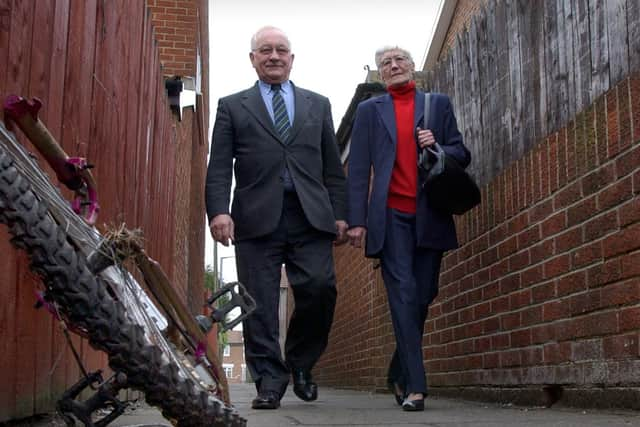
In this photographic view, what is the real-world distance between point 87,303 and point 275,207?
10.8ft

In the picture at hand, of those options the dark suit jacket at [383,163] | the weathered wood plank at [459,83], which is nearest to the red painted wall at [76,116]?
the dark suit jacket at [383,163]

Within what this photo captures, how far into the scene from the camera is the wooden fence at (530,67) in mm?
3865

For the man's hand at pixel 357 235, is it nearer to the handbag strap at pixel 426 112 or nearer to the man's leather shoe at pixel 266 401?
the handbag strap at pixel 426 112

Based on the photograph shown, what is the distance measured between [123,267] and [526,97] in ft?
11.2

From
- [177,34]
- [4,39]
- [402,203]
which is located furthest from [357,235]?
[177,34]

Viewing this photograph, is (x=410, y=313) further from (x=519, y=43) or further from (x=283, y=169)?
(x=519, y=43)

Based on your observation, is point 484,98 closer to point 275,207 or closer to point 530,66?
point 530,66

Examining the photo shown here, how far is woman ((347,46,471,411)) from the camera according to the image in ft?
15.8

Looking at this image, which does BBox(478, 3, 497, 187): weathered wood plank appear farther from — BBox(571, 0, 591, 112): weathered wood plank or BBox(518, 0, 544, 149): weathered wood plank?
BBox(571, 0, 591, 112): weathered wood plank

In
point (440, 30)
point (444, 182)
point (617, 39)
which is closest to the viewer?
point (617, 39)

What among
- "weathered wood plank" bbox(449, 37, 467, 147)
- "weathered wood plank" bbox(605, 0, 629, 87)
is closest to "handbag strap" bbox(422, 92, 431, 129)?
"weathered wood plank" bbox(449, 37, 467, 147)

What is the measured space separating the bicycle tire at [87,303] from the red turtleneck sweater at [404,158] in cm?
319

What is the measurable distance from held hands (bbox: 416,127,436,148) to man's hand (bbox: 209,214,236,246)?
110 cm

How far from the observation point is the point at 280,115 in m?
5.21
